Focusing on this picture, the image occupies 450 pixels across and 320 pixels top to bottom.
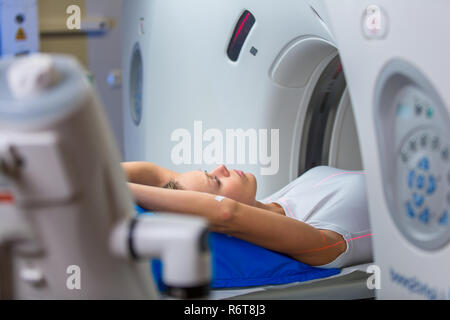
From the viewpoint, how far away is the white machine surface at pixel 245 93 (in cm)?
254

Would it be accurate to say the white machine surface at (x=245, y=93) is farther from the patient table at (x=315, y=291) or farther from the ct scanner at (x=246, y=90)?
the patient table at (x=315, y=291)

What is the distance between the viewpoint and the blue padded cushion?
1.74 metres

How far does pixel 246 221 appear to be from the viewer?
1.69 meters

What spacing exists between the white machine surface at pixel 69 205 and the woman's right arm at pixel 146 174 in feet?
3.59

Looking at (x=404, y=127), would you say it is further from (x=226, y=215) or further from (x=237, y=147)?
(x=237, y=147)

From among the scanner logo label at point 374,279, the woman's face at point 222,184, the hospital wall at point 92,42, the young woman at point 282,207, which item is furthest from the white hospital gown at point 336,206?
the hospital wall at point 92,42

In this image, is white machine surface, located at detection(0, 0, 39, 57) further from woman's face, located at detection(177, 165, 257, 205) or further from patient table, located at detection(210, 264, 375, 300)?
patient table, located at detection(210, 264, 375, 300)

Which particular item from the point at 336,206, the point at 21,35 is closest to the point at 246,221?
the point at 336,206

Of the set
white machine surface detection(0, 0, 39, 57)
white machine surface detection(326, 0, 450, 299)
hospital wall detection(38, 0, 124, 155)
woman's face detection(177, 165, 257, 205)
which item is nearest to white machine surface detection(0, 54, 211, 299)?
white machine surface detection(326, 0, 450, 299)

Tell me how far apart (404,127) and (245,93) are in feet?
4.70

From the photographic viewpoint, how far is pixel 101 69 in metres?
4.20

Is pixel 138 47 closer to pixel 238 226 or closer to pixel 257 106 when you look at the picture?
pixel 257 106

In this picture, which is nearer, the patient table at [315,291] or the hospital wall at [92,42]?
the patient table at [315,291]
